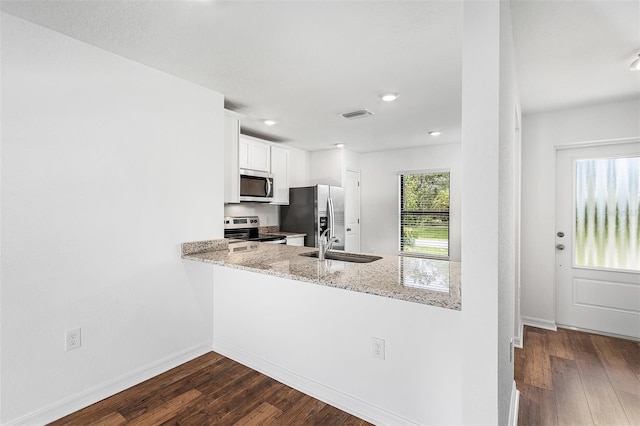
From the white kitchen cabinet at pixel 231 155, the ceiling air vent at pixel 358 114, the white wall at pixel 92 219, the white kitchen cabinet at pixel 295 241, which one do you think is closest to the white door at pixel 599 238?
the ceiling air vent at pixel 358 114

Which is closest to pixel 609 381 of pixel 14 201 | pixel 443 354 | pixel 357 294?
pixel 443 354

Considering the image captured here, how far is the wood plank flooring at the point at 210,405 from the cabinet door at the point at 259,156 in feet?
8.67

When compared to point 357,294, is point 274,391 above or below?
below

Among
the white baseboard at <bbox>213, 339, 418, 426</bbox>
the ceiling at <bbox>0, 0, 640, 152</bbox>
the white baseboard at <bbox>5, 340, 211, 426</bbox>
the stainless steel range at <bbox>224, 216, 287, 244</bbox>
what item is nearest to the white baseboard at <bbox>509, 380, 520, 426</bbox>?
the white baseboard at <bbox>213, 339, 418, 426</bbox>

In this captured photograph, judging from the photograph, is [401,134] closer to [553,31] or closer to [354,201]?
[354,201]

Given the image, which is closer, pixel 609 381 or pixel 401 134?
pixel 609 381

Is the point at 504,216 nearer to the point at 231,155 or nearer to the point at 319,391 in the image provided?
the point at 319,391

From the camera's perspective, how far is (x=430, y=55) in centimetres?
214

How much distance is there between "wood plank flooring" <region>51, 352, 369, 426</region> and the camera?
1895mm

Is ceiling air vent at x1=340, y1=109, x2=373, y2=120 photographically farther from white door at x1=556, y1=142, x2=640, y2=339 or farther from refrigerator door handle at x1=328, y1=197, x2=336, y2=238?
white door at x1=556, y1=142, x2=640, y2=339

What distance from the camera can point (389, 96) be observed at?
2.89 m

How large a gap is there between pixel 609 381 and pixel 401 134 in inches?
133

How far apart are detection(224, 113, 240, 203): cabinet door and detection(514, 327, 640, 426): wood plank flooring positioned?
118 inches

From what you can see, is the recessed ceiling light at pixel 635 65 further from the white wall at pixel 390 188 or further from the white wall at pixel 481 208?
the white wall at pixel 390 188
